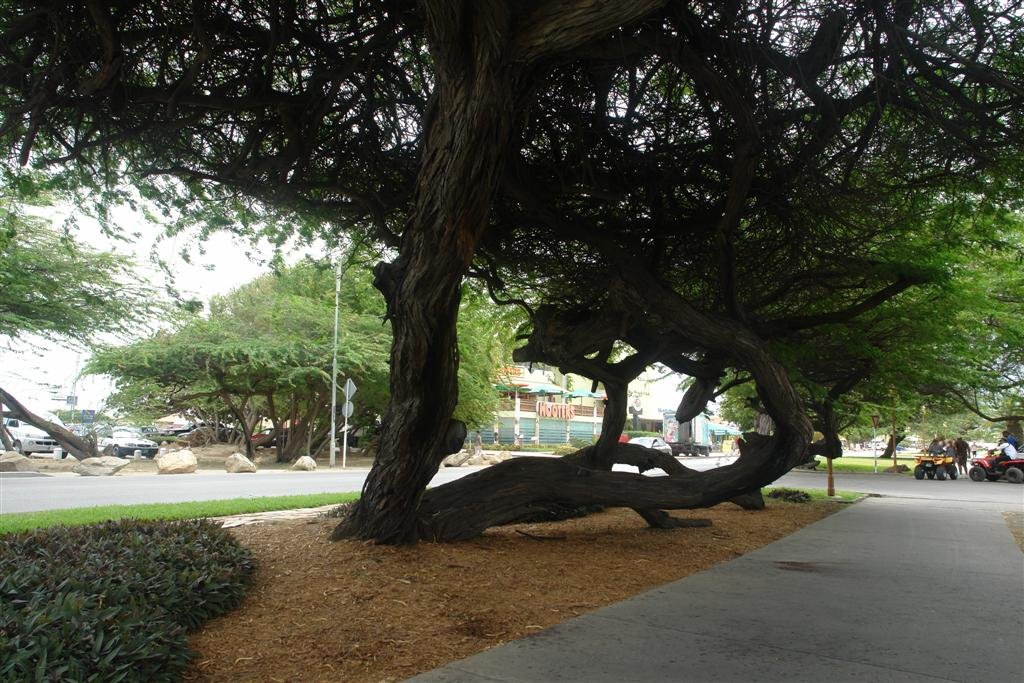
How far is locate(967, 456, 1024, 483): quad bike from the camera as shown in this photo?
87.7 feet

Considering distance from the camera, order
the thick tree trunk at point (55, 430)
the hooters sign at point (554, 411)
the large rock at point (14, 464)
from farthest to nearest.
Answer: the hooters sign at point (554, 411) → the thick tree trunk at point (55, 430) → the large rock at point (14, 464)

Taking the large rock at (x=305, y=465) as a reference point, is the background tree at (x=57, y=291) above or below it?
above

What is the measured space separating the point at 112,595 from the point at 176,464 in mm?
20671

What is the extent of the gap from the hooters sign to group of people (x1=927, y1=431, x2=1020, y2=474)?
2834cm

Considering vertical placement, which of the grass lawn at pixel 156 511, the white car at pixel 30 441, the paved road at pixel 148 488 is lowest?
the paved road at pixel 148 488

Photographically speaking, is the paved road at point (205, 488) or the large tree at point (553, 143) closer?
the large tree at point (553, 143)

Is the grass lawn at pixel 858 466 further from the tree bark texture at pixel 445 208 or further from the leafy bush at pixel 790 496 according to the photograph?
the tree bark texture at pixel 445 208

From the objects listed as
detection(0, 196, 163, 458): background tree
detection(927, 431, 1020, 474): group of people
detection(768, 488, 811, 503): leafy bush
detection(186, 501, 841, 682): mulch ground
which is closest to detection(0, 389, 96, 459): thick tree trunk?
detection(0, 196, 163, 458): background tree

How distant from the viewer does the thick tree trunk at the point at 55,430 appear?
79.2ft

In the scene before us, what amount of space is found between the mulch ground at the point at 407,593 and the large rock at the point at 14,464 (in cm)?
1714

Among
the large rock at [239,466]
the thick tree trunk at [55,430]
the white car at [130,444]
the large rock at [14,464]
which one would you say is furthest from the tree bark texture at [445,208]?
the white car at [130,444]

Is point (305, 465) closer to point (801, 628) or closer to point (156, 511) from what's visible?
point (156, 511)

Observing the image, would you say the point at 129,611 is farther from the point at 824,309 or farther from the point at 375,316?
the point at 375,316

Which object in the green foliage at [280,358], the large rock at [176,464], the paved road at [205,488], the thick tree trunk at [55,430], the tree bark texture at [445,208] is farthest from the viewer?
the green foliage at [280,358]
